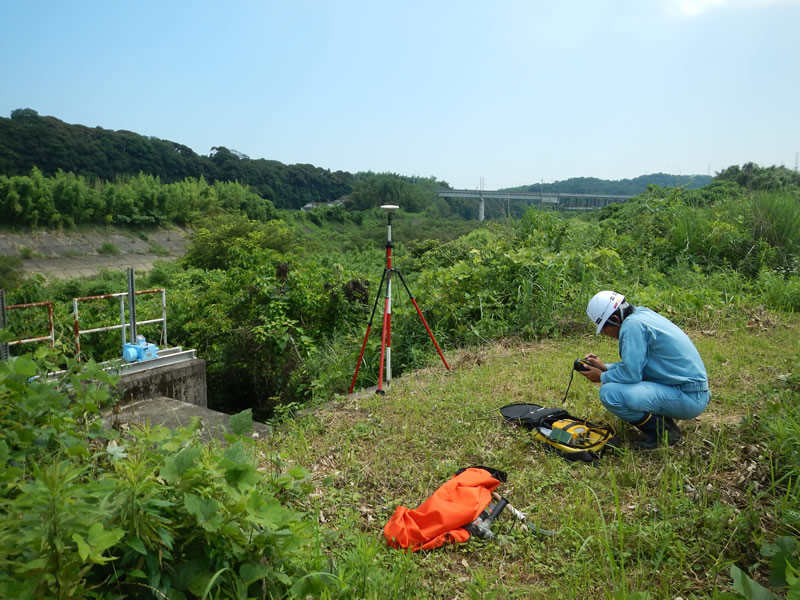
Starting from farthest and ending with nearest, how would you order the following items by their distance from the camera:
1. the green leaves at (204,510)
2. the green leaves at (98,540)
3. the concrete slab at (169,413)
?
the concrete slab at (169,413) → the green leaves at (204,510) → the green leaves at (98,540)

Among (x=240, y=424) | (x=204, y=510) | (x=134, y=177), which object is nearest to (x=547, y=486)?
(x=240, y=424)

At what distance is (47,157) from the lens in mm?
37812

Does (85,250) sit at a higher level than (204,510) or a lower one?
lower

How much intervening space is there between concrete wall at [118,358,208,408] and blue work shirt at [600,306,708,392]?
6.72 meters

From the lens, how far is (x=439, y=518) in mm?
2863

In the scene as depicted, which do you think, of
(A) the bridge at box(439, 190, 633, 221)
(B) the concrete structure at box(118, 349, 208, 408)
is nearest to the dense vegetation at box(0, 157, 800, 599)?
(B) the concrete structure at box(118, 349, 208, 408)

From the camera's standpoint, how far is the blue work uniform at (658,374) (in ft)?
11.9

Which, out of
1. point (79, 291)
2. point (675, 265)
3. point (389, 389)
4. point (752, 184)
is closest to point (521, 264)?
point (389, 389)

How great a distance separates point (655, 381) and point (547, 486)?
1069 mm

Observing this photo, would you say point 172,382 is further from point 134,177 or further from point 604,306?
point 134,177

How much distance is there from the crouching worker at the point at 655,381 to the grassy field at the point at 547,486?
0.18 m

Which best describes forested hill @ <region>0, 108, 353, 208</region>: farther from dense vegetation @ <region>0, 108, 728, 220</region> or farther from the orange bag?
the orange bag

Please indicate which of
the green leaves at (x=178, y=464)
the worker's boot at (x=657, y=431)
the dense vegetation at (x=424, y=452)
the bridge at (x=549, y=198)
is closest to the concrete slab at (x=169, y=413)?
the dense vegetation at (x=424, y=452)

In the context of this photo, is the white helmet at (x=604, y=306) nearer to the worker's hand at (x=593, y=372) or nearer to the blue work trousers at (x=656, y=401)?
the worker's hand at (x=593, y=372)
